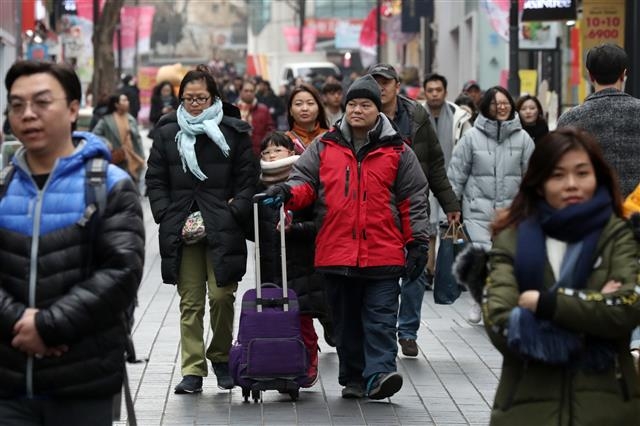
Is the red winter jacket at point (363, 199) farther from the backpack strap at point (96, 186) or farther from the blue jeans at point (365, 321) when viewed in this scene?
the backpack strap at point (96, 186)

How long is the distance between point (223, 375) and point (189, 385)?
215 mm

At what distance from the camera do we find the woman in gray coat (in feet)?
40.4

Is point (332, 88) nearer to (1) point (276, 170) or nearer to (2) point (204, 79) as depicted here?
(1) point (276, 170)

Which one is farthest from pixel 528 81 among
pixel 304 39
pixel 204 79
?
pixel 304 39

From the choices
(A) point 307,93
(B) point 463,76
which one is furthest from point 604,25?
(B) point 463,76

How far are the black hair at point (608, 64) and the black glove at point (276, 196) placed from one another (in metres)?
1.76

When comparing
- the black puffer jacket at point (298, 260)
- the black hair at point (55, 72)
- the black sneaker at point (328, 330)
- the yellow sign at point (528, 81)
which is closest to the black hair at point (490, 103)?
the black sneaker at point (328, 330)

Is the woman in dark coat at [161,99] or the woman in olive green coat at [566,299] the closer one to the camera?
the woman in olive green coat at [566,299]

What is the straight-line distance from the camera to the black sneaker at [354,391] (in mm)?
9562

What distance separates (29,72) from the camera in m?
5.29

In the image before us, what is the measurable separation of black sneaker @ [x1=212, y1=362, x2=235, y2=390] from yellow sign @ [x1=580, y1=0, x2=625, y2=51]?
9.15 meters

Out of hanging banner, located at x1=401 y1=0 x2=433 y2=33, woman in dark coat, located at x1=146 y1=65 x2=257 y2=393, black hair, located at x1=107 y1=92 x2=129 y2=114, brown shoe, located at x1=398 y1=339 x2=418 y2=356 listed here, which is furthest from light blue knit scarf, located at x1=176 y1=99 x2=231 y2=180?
hanging banner, located at x1=401 y1=0 x2=433 y2=33

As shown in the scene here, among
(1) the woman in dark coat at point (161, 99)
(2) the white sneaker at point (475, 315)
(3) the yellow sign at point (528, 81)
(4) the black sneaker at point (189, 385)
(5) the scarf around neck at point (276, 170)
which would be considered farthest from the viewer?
(1) the woman in dark coat at point (161, 99)

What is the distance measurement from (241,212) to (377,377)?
123 cm
